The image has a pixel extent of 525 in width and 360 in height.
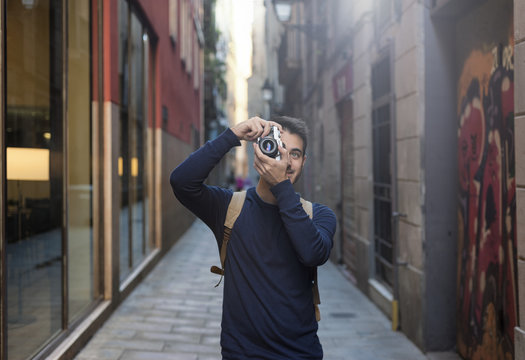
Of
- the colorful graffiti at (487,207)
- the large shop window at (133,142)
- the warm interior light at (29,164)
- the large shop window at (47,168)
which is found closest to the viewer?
the colorful graffiti at (487,207)

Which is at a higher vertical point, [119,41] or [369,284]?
[119,41]

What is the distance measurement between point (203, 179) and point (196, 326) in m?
4.16

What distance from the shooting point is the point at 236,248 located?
6.99ft

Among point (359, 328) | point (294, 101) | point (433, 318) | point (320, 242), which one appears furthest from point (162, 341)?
point (294, 101)

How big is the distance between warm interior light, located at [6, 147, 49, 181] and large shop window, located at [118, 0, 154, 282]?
8.56 feet

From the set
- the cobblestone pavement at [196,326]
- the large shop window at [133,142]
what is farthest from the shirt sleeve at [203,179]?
the large shop window at [133,142]

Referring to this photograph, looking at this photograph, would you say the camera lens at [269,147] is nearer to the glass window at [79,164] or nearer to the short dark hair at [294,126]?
the short dark hair at [294,126]

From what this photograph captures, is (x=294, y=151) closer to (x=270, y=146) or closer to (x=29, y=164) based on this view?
(x=270, y=146)

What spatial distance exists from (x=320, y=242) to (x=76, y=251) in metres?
4.69

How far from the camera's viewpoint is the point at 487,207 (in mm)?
4180

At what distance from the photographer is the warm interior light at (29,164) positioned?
4.39 metres

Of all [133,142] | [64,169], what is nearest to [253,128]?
[64,169]

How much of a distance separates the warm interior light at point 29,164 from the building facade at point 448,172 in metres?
3.81

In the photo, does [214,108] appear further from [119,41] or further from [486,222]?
[486,222]
